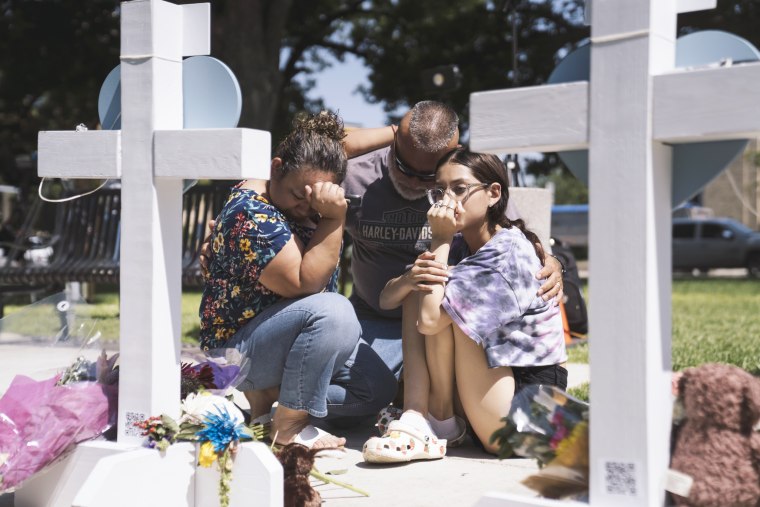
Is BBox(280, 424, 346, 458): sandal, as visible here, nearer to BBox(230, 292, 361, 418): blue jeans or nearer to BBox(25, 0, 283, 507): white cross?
BBox(230, 292, 361, 418): blue jeans

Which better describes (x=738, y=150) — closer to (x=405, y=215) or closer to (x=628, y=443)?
(x=628, y=443)

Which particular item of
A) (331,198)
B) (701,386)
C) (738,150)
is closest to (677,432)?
(701,386)

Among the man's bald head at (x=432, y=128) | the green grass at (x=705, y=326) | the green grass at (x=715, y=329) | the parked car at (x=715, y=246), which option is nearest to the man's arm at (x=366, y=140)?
the man's bald head at (x=432, y=128)

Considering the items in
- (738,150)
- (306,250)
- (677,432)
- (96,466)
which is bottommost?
(96,466)

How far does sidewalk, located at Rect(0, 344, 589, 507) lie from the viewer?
2.46 meters

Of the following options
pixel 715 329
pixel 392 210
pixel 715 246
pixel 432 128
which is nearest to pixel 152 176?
pixel 432 128

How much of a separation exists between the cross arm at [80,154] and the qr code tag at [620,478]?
1.39m

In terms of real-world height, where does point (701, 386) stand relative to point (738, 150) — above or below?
below

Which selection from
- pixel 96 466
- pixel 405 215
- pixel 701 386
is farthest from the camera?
pixel 405 215

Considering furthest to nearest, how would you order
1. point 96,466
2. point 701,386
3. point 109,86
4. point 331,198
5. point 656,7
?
point 331,198 < point 109,86 < point 96,466 < point 701,386 < point 656,7

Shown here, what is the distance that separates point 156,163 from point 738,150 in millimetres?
1336

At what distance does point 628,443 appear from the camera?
1.66 metres

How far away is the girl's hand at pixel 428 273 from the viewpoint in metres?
2.81

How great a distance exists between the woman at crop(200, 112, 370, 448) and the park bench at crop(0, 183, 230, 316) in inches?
152
